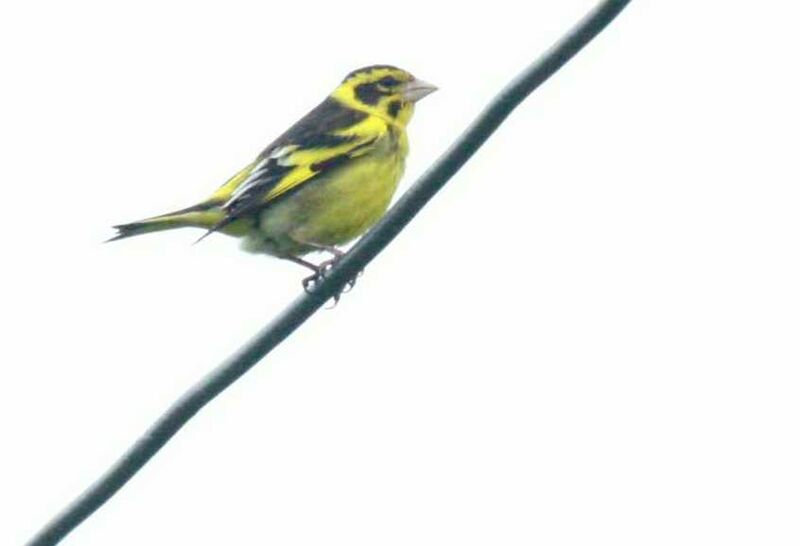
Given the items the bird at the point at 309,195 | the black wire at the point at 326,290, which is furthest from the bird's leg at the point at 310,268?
the black wire at the point at 326,290

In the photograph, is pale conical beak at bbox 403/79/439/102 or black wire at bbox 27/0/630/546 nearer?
black wire at bbox 27/0/630/546

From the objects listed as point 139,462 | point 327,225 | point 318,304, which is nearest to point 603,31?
point 318,304

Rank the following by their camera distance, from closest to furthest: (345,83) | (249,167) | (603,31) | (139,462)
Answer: (603,31)
(139,462)
(249,167)
(345,83)

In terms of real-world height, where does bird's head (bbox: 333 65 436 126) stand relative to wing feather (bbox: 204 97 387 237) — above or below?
above

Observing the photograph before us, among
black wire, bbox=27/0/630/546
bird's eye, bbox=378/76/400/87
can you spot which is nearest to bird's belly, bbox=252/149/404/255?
bird's eye, bbox=378/76/400/87

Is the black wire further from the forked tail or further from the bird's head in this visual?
the bird's head

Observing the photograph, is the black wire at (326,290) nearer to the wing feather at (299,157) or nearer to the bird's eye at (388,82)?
the wing feather at (299,157)

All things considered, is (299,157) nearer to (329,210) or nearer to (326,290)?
(329,210)

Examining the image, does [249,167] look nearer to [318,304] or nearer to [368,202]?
[368,202]
